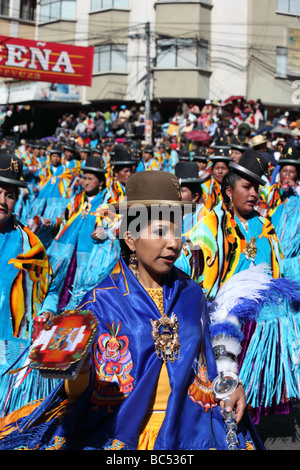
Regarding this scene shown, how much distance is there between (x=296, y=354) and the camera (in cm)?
457

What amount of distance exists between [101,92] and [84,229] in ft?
94.4

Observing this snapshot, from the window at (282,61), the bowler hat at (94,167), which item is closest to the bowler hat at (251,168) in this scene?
the bowler hat at (94,167)

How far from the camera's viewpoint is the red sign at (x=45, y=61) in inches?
1083

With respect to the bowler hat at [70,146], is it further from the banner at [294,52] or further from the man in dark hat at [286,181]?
the banner at [294,52]

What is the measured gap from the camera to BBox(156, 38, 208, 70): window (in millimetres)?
34031

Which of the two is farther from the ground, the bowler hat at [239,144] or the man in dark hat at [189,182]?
the bowler hat at [239,144]

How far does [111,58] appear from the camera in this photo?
1444 inches

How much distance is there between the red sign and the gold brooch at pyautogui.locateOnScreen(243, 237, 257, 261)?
22.9 m

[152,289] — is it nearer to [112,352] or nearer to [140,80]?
[112,352]

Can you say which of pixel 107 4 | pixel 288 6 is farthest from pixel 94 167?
pixel 107 4

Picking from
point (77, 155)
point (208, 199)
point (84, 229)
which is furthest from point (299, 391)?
point (77, 155)

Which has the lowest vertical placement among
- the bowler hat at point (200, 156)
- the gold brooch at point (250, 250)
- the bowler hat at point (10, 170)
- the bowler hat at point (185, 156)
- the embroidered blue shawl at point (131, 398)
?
the embroidered blue shawl at point (131, 398)

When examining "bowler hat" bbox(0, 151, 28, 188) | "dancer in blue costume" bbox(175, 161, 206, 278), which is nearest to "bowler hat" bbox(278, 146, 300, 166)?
"dancer in blue costume" bbox(175, 161, 206, 278)

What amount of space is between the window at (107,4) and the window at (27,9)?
23.5ft
